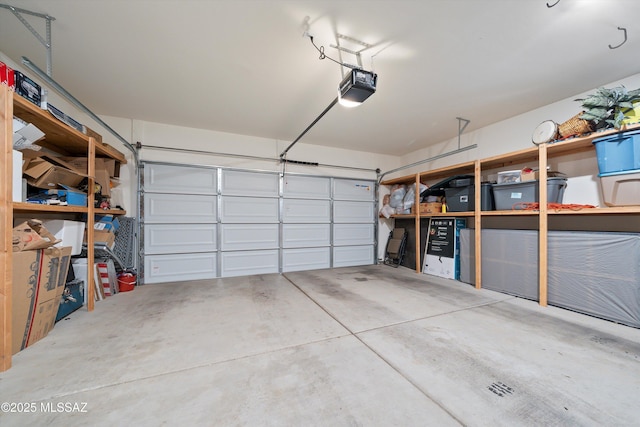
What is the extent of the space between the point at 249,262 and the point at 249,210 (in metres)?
1.05

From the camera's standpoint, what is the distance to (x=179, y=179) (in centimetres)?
420

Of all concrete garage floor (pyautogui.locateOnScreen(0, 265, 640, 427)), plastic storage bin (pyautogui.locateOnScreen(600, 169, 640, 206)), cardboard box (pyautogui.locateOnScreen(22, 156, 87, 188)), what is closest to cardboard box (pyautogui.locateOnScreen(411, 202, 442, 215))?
concrete garage floor (pyautogui.locateOnScreen(0, 265, 640, 427))

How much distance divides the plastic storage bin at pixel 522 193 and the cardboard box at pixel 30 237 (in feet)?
17.4

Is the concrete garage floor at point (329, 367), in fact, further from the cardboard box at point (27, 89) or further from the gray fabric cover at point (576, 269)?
the cardboard box at point (27, 89)

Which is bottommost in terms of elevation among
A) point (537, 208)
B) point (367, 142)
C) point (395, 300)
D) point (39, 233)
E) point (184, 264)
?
point (395, 300)

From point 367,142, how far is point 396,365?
438cm

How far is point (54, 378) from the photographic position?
1563mm

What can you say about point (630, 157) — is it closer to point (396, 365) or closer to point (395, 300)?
point (395, 300)

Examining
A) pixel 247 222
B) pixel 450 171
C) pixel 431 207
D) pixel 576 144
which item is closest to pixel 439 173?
pixel 450 171

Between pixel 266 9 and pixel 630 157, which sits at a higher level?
pixel 266 9

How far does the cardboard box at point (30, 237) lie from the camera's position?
1851 millimetres

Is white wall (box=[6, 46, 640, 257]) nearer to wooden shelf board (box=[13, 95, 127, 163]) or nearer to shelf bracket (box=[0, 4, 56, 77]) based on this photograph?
wooden shelf board (box=[13, 95, 127, 163])

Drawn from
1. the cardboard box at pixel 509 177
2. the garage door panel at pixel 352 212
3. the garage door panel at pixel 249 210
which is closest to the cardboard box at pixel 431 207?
the cardboard box at pixel 509 177

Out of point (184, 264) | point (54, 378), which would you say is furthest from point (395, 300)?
point (184, 264)
